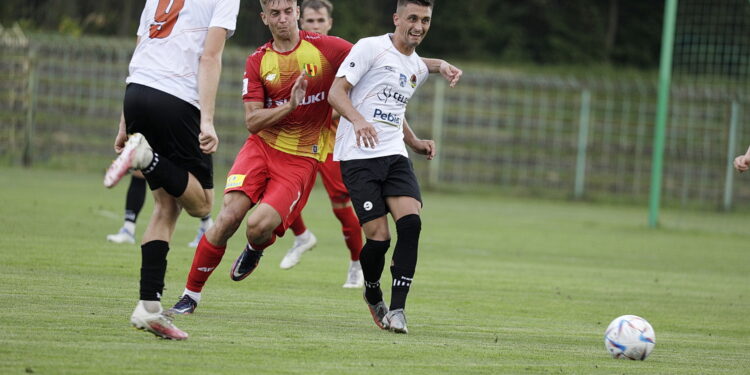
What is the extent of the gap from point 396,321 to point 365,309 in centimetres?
131

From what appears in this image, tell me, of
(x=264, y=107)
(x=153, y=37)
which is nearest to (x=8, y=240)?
(x=264, y=107)

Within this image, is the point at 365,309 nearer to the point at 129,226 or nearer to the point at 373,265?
the point at 373,265

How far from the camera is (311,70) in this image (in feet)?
25.2


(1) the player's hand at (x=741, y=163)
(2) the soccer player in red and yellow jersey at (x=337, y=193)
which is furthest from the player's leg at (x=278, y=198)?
(1) the player's hand at (x=741, y=163)

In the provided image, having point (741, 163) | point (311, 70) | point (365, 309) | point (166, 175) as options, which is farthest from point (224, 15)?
point (741, 163)

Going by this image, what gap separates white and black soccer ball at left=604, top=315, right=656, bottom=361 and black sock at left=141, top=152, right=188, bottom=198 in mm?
2710

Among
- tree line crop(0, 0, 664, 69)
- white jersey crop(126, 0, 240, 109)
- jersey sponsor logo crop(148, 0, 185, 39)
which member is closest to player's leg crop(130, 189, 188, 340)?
white jersey crop(126, 0, 240, 109)

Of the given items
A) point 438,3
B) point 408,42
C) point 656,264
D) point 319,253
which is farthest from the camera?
point 438,3

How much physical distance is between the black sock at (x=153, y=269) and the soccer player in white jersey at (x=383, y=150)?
1569 mm

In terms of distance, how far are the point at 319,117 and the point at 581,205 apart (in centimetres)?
1853

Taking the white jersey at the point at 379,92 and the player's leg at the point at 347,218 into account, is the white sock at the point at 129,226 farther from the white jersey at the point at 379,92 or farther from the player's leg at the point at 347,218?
the white jersey at the point at 379,92

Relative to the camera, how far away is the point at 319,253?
12453 millimetres

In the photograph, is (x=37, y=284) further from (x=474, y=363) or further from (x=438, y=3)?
(x=438, y=3)

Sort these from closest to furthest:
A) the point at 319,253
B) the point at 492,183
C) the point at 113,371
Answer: the point at 113,371, the point at 319,253, the point at 492,183
